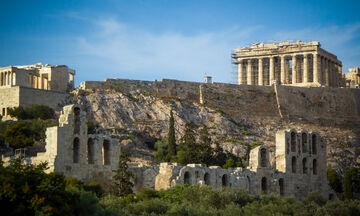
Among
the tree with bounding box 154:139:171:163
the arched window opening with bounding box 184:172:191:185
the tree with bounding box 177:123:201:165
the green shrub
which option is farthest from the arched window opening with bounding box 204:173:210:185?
the tree with bounding box 154:139:171:163

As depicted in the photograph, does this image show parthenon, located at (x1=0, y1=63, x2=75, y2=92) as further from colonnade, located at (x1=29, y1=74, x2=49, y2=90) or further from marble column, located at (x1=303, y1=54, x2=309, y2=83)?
marble column, located at (x1=303, y1=54, x2=309, y2=83)

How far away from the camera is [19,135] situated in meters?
56.6

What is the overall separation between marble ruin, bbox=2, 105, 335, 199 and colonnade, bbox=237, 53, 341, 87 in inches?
1341

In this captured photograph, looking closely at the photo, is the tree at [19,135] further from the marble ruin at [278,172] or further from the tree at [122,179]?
the marble ruin at [278,172]

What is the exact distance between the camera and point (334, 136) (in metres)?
74.5

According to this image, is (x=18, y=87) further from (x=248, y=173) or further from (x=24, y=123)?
(x=248, y=173)

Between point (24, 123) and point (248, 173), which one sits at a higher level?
point (24, 123)

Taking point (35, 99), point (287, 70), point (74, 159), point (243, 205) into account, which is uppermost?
point (287, 70)

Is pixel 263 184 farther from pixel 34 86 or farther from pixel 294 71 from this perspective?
pixel 294 71

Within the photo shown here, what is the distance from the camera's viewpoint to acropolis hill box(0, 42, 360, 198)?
45.0m

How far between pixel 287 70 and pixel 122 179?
53772 millimetres

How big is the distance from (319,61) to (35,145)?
46.9 m

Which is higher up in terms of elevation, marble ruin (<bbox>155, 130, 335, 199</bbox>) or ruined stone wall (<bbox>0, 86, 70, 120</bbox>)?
ruined stone wall (<bbox>0, 86, 70, 120</bbox>)

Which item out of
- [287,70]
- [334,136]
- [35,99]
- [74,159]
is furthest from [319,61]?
[74,159]
